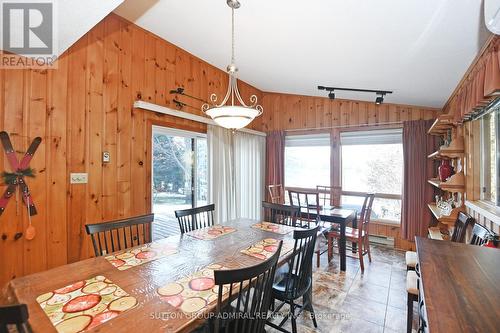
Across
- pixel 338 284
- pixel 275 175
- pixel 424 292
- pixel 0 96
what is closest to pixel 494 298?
pixel 424 292

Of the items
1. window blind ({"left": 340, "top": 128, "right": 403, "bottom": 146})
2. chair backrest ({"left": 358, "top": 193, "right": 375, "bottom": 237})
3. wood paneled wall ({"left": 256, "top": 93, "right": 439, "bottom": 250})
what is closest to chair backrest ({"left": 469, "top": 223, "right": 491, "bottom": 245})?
chair backrest ({"left": 358, "top": 193, "right": 375, "bottom": 237})

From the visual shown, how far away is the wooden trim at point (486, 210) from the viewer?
69.0 inches

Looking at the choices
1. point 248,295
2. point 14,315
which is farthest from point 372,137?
point 14,315

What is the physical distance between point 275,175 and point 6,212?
3984 millimetres

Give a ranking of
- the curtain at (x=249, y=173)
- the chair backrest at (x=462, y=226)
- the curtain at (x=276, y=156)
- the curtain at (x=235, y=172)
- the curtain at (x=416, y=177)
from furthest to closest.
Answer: the curtain at (x=276, y=156), the curtain at (x=249, y=173), the curtain at (x=235, y=172), the curtain at (x=416, y=177), the chair backrest at (x=462, y=226)

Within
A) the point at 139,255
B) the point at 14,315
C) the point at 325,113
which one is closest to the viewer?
the point at 14,315

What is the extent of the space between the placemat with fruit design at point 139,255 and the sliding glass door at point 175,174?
1.29 meters

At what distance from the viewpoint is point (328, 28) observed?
2168mm

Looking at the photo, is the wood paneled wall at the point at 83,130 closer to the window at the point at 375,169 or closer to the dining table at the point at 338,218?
the dining table at the point at 338,218

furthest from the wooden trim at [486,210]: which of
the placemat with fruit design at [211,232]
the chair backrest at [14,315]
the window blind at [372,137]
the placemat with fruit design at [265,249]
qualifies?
the chair backrest at [14,315]

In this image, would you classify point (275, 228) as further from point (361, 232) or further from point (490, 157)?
point (490, 157)

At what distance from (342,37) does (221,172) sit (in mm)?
2512

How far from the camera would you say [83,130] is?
2395mm

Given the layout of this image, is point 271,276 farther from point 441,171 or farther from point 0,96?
point 441,171
